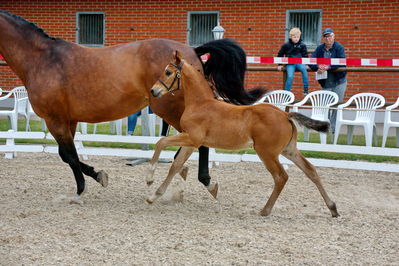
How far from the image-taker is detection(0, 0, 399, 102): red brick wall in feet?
48.5

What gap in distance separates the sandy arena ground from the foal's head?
4.21 feet

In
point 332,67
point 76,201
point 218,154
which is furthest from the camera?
point 332,67

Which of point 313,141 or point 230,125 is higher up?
point 230,125

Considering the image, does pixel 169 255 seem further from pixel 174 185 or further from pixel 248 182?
pixel 248 182

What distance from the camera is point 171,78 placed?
578 cm

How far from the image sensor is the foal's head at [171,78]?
5.71 metres

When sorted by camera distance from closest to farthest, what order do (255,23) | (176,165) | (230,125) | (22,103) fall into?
(230,125)
(176,165)
(22,103)
(255,23)

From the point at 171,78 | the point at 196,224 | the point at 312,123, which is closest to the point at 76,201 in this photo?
the point at 196,224

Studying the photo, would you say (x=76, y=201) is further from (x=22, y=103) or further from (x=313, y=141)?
(x=22, y=103)

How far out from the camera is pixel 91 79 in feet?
21.0

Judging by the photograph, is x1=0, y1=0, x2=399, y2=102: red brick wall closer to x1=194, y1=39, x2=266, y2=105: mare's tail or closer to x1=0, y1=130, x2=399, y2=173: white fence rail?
x1=0, y1=130, x2=399, y2=173: white fence rail


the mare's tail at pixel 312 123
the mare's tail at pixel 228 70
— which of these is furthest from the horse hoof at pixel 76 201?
the mare's tail at pixel 312 123

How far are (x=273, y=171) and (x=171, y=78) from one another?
4.51 ft

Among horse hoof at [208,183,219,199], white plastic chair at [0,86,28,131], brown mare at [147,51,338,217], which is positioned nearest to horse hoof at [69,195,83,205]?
brown mare at [147,51,338,217]
